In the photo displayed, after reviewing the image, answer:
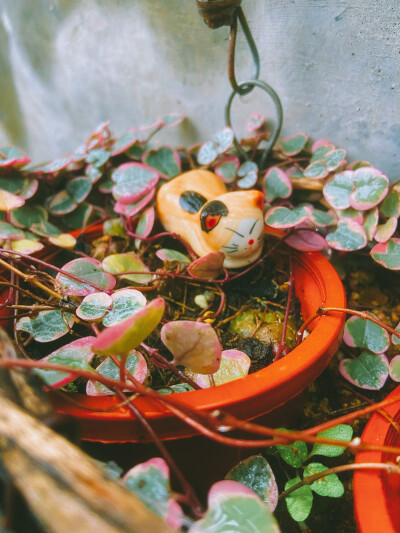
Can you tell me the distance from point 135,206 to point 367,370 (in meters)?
0.59

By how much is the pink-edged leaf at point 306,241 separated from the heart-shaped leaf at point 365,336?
172 millimetres

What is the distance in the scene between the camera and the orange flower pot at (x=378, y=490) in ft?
1.53

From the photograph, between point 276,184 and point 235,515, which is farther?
point 276,184

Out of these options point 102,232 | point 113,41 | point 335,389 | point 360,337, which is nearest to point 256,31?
point 113,41

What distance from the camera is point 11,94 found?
54.4 inches

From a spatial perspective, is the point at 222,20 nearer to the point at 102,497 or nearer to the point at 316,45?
the point at 316,45

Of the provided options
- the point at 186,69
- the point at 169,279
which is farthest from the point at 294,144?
the point at 169,279

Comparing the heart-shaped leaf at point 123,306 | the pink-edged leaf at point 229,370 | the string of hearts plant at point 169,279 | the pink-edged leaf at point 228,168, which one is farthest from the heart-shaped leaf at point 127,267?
the pink-edged leaf at point 228,168

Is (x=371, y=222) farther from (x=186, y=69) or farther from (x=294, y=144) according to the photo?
(x=186, y=69)

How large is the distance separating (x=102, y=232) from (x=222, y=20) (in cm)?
54

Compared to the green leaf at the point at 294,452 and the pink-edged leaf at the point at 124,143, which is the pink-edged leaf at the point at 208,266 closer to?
the green leaf at the point at 294,452

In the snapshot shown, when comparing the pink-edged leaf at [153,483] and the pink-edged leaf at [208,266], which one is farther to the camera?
the pink-edged leaf at [208,266]

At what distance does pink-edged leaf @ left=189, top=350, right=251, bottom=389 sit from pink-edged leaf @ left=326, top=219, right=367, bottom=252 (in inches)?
13.1

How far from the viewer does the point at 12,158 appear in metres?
0.94
